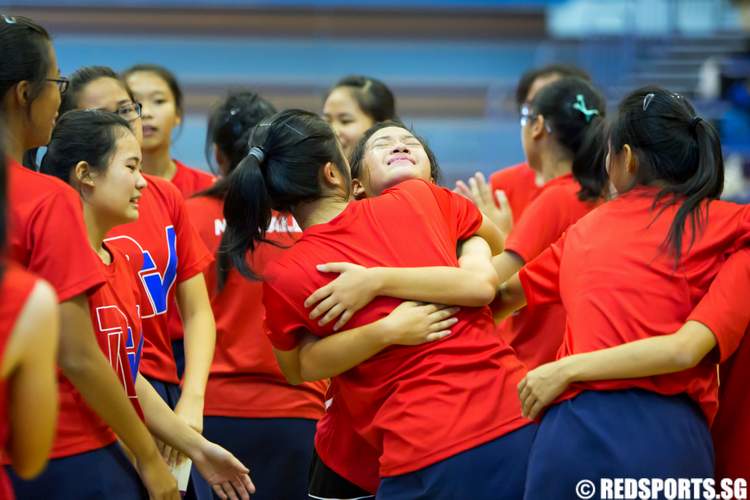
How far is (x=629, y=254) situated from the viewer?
2611 mm

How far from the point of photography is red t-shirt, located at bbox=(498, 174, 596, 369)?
10.9 feet

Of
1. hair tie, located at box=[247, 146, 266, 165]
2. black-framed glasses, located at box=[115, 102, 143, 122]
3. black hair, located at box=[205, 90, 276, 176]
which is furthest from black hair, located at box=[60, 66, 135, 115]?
hair tie, located at box=[247, 146, 266, 165]

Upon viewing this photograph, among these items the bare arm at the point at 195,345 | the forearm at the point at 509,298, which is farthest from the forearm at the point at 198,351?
the forearm at the point at 509,298

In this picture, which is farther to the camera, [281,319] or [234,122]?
[234,122]

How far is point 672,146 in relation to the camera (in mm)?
2709

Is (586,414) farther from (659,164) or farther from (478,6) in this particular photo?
(478,6)

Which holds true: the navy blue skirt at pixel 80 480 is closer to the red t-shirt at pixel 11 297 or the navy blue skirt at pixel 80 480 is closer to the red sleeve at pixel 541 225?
the red t-shirt at pixel 11 297

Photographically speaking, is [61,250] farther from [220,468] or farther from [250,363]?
[250,363]

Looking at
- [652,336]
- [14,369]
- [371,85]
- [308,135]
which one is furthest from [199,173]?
[14,369]

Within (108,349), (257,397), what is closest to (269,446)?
(257,397)

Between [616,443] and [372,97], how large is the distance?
2193 millimetres

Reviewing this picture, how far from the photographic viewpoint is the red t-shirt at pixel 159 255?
3084 mm

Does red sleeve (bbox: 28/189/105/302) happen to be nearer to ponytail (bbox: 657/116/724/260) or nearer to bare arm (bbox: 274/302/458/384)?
bare arm (bbox: 274/302/458/384)

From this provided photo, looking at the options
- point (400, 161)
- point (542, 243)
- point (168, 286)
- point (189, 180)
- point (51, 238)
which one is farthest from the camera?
point (189, 180)
